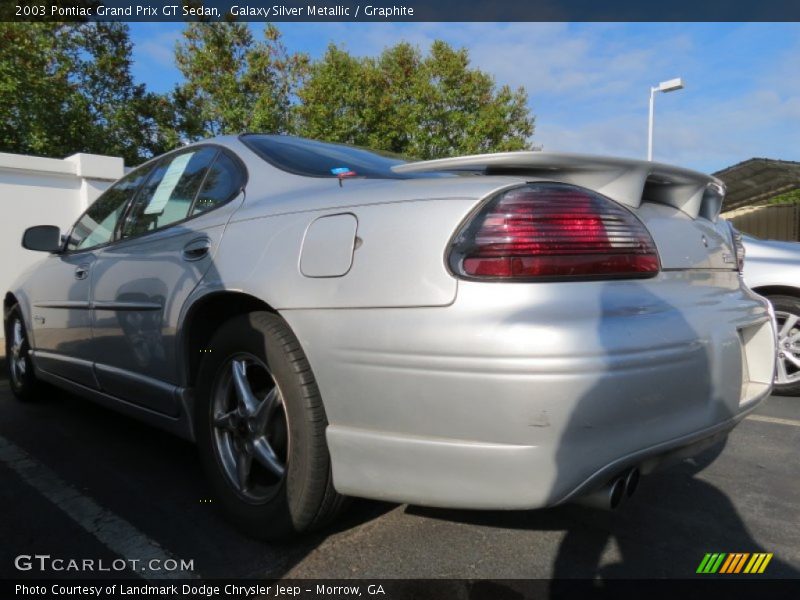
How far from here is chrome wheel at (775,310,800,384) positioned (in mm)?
4559

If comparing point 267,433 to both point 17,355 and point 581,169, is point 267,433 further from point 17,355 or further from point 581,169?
point 17,355

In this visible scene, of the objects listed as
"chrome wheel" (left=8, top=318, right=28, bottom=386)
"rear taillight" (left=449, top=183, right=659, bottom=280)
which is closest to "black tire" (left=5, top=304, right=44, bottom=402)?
"chrome wheel" (left=8, top=318, right=28, bottom=386)

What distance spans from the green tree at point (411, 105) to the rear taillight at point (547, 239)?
46.3 ft

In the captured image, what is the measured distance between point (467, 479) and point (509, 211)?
716 mm

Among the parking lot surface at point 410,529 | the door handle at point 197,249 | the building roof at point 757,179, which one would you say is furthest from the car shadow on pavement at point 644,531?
the building roof at point 757,179

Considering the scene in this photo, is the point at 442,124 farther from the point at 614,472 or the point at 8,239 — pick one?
the point at 614,472

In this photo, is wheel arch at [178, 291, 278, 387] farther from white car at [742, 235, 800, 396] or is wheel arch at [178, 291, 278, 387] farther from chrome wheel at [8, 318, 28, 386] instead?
white car at [742, 235, 800, 396]

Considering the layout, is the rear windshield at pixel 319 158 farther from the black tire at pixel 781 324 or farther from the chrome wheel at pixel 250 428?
the black tire at pixel 781 324

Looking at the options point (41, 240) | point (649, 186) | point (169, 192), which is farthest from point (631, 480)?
point (41, 240)

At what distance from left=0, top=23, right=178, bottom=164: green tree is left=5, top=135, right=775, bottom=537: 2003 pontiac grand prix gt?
33.9 ft

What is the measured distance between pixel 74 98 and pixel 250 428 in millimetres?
12457

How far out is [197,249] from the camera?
2395mm

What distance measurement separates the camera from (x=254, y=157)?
101 inches

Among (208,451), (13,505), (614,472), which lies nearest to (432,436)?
(614,472)
